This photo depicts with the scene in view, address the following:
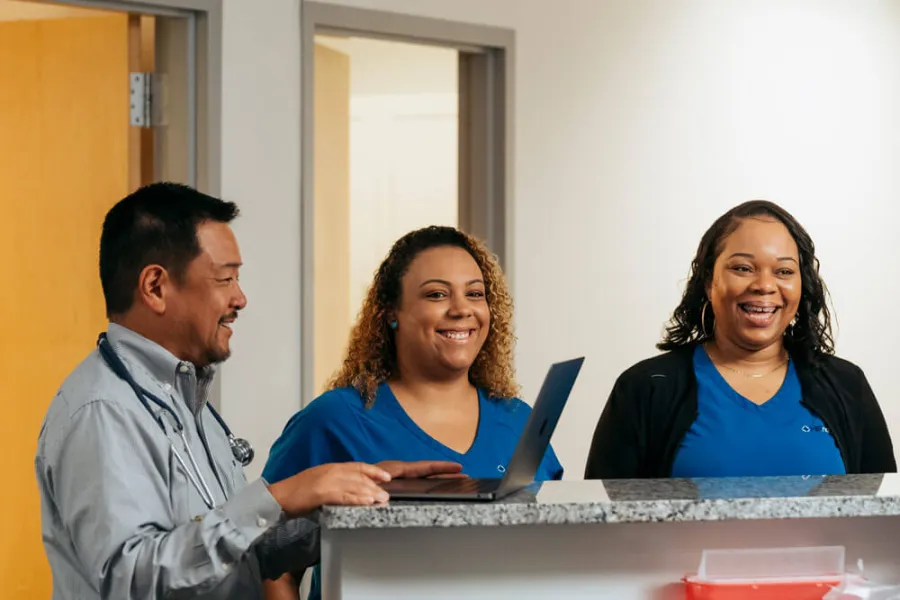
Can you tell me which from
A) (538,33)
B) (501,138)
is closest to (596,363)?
(501,138)

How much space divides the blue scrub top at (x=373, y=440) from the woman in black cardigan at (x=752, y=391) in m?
0.22

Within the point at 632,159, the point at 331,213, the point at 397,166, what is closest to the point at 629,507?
the point at 632,159

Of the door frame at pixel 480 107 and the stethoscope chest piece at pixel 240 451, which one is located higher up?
the door frame at pixel 480 107

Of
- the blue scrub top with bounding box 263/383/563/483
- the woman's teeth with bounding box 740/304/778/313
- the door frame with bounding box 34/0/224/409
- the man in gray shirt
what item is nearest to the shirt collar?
the man in gray shirt

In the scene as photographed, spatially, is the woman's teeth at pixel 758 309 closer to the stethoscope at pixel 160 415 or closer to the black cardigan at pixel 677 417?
the black cardigan at pixel 677 417

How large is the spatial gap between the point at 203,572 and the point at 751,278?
1340mm

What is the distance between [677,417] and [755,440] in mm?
148

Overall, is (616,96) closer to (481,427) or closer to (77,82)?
(77,82)

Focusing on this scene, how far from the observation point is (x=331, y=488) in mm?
1482

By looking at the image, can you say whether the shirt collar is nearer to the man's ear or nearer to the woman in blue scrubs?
the man's ear

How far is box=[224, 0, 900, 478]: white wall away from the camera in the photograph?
11.1 ft

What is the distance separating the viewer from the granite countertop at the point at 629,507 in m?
1.46

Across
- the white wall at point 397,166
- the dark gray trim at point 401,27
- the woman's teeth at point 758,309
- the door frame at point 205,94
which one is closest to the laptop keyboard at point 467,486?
the woman's teeth at point 758,309

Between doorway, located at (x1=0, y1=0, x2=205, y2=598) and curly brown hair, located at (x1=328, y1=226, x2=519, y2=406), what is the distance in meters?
1.03
